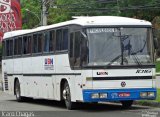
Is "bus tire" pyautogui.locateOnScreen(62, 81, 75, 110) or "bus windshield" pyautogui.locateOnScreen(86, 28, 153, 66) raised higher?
"bus windshield" pyautogui.locateOnScreen(86, 28, 153, 66)

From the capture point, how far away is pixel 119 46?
18359 millimetres

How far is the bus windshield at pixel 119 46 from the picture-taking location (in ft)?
59.6

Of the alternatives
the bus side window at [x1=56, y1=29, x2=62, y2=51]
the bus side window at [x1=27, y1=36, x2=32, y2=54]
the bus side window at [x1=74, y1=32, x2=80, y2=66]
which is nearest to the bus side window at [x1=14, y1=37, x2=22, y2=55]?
the bus side window at [x1=27, y1=36, x2=32, y2=54]

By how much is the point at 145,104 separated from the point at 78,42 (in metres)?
3.58

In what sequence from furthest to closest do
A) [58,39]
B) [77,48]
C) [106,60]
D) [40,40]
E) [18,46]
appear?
[18,46]
[40,40]
[58,39]
[77,48]
[106,60]

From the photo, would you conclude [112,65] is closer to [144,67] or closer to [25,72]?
[144,67]

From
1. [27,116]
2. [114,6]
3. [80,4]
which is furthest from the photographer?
[80,4]

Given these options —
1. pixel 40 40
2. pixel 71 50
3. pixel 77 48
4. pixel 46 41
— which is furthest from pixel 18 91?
pixel 77 48

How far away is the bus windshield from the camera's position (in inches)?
715

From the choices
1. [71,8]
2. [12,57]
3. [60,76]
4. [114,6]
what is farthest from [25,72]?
[71,8]

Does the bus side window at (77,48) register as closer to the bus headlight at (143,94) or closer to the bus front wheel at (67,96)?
the bus front wheel at (67,96)

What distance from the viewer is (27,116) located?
16.9 meters

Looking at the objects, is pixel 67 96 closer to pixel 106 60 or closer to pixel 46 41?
pixel 106 60

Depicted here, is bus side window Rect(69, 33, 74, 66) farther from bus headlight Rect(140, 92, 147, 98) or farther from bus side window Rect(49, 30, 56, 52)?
bus headlight Rect(140, 92, 147, 98)
